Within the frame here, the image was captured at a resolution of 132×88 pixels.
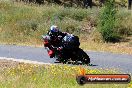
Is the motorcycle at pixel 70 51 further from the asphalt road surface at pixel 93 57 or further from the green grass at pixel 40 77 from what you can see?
the green grass at pixel 40 77

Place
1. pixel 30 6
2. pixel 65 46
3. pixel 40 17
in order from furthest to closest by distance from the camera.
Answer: pixel 30 6 < pixel 40 17 < pixel 65 46

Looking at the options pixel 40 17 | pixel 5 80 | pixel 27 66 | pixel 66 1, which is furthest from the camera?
pixel 66 1

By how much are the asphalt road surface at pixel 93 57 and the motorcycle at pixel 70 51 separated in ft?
1.39

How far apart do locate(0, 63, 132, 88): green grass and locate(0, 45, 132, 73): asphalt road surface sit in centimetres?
255

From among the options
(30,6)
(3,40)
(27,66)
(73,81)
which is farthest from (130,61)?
(30,6)

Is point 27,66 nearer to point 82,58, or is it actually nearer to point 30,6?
point 82,58

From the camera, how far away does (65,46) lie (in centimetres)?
1691

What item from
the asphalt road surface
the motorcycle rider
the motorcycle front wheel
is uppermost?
the motorcycle rider

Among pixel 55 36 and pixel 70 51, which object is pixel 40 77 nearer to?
pixel 70 51

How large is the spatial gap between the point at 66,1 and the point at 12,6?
21.0 meters

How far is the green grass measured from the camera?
453 inches

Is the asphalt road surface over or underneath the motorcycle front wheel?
underneath

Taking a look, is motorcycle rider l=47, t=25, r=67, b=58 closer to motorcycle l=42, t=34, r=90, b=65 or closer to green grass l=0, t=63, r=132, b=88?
motorcycle l=42, t=34, r=90, b=65

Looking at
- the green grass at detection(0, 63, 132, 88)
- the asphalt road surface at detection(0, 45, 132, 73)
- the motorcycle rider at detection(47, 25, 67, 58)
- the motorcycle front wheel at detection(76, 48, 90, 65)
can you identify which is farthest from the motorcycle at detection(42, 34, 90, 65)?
the green grass at detection(0, 63, 132, 88)
